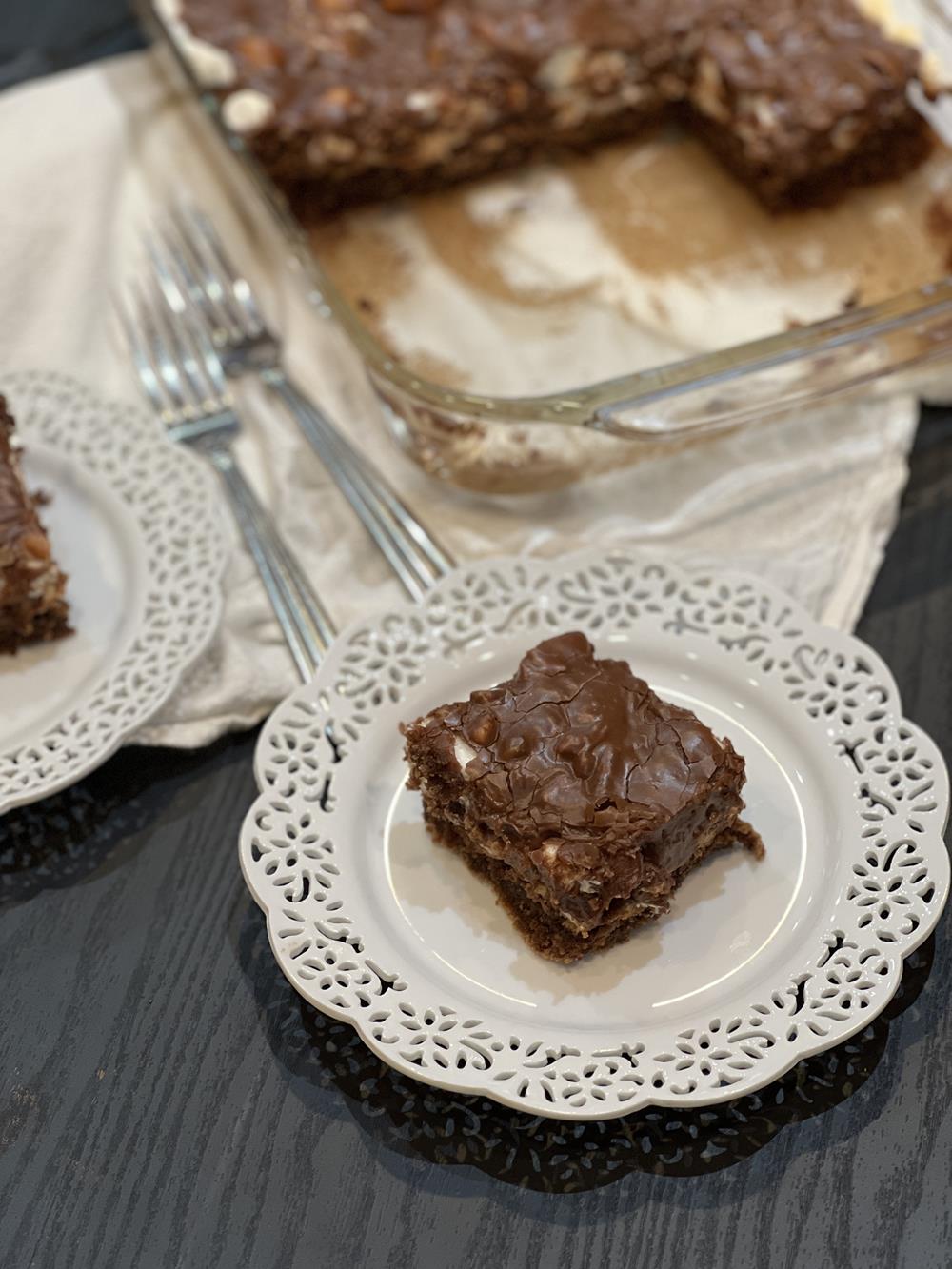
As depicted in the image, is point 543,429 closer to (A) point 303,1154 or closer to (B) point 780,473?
(B) point 780,473

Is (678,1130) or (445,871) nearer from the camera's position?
(678,1130)

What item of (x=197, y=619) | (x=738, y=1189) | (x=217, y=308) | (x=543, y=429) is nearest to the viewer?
(x=738, y=1189)

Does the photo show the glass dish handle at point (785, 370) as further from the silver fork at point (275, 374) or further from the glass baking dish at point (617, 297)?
the silver fork at point (275, 374)

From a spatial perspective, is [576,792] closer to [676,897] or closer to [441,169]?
[676,897]

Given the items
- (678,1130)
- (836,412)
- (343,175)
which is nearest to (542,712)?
(678,1130)

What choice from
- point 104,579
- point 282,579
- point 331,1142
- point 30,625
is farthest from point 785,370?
point 331,1142

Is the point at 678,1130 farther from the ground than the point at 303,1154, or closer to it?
closer to it

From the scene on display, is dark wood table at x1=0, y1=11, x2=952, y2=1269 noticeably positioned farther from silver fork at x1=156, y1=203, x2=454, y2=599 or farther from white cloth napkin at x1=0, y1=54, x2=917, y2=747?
silver fork at x1=156, y1=203, x2=454, y2=599
